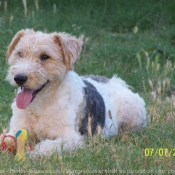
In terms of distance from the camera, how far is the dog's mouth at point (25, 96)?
272 inches

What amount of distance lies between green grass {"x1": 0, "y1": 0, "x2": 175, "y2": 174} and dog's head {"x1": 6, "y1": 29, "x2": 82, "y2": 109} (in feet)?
2.55

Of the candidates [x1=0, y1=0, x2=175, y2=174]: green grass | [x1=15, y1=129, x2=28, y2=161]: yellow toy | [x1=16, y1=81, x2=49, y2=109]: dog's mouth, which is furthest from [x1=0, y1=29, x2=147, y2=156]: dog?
[x1=0, y1=0, x2=175, y2=174]: green grass

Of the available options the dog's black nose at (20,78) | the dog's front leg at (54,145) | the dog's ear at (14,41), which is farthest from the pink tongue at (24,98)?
the dog's ear at (14,41)

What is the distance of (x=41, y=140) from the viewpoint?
704 centimetres

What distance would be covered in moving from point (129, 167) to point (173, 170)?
1.28 feet

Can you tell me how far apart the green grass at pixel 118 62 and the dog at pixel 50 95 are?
300 millimetres

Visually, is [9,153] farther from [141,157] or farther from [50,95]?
[141,157]

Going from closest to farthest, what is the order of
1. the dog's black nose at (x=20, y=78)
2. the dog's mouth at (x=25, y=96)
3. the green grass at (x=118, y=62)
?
the green grass at (x=118, y=62), the dog's black nose at (x=20, y=78), the dog's mouth at (x=25, y=96)

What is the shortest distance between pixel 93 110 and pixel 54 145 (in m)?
0.91

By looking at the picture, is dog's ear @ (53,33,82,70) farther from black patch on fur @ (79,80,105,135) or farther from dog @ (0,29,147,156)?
black patch on fur @ (79,80,105,135)

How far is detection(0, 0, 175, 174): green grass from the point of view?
601cm

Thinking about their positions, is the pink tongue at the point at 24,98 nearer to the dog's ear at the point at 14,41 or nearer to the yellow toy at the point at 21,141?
the yellow toy at the point at 21,141

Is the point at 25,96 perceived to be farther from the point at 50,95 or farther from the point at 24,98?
the point at 50,95

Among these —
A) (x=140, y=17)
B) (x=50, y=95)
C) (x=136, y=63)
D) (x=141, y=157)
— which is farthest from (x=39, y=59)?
(x=140, y=17)
